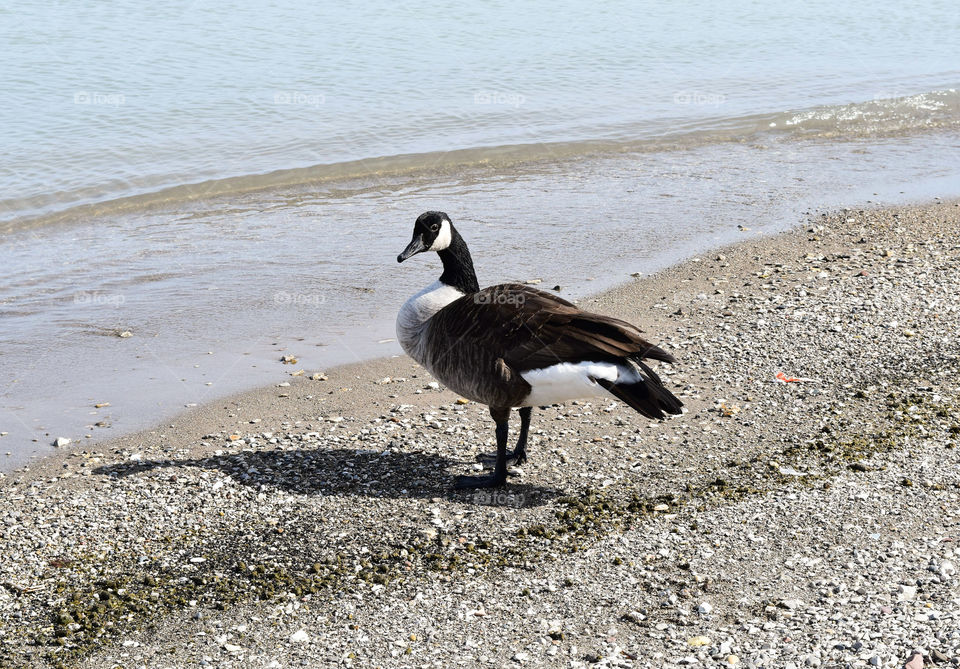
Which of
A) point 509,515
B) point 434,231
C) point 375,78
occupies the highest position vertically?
point 375,78

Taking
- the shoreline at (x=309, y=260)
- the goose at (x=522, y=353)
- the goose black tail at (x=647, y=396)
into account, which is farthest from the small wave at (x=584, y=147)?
the goose black tail at (x=647, y=396)

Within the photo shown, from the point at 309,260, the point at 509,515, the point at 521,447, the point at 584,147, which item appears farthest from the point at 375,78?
the point at 509,515

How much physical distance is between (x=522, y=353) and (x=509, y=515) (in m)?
1.04

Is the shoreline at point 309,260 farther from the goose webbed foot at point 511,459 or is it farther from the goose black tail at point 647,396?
the goose black tail at point 647,396

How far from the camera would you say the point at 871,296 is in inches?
377

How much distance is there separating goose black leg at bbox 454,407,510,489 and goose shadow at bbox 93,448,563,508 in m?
0.05

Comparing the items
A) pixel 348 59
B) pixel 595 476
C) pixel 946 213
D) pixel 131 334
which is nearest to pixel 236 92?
pixel 348 59

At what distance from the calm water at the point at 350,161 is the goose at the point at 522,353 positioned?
274 cm

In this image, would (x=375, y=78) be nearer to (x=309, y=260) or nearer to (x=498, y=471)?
(x=309, y=260)

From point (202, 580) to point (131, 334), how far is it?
5.02 m

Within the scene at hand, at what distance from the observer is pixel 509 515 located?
20.0 ft

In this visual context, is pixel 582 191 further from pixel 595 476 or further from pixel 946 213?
pixel 595 476

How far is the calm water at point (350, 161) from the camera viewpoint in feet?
32.3

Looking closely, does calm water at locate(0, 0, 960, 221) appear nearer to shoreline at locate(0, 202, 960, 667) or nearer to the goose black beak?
shoreline at locate(0, 202, 960, 667)
